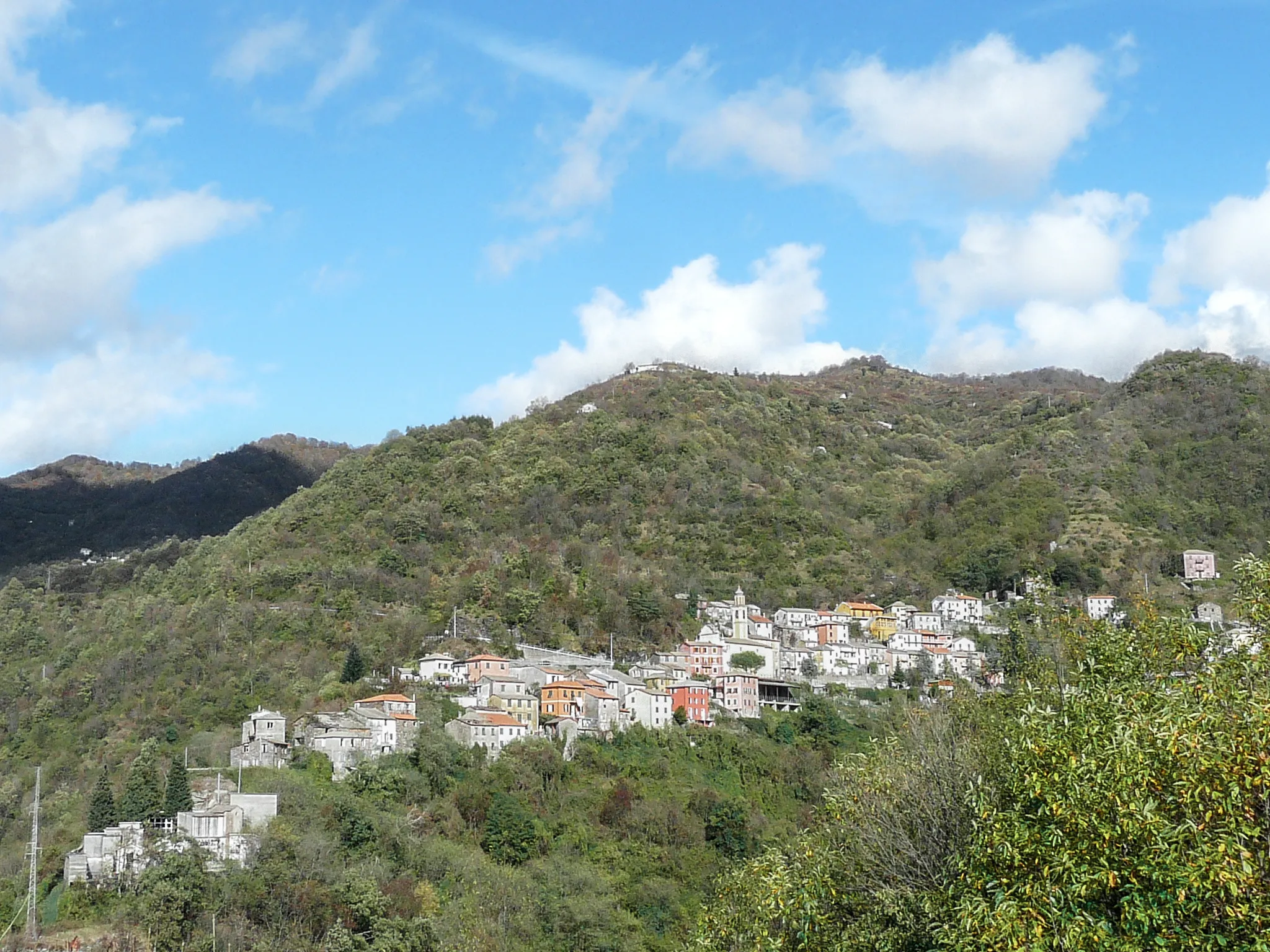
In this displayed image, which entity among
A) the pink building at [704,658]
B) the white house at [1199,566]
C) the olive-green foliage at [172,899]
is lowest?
the olive-green foliage at [172,899]

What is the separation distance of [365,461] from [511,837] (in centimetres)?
4459

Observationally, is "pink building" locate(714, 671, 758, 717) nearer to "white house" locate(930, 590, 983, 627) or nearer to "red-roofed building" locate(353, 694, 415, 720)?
"red-roofed building" locate(353, 694, 415, 720)

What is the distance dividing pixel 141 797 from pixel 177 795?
3.65ft

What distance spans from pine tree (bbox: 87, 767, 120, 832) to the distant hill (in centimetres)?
5739

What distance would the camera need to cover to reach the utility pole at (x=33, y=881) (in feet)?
101

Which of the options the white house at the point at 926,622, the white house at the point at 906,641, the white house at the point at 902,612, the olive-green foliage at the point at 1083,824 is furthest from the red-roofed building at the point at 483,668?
the olive-green foliage at the point at 1083,824

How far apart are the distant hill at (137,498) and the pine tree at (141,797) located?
184ft

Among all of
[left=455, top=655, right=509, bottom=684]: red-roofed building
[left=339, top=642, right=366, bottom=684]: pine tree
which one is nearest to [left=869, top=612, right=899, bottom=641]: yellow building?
[left=455, top=655, right=509, bottom=684]: red-roofed building

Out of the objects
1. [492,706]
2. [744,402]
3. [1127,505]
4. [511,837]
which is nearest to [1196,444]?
[1127,505]

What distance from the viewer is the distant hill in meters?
94.5

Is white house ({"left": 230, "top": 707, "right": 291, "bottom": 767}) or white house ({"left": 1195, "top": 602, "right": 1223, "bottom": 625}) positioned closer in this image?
white house ({"left": 230, "top": 707, "right": 291, "bottom": 767})

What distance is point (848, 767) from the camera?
14641mm

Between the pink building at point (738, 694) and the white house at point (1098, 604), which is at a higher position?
the white house at point (1098, 604)

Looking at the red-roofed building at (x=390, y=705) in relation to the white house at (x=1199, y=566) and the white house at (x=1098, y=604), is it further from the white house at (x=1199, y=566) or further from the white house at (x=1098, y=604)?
the white house at (x=1199, y=566)
